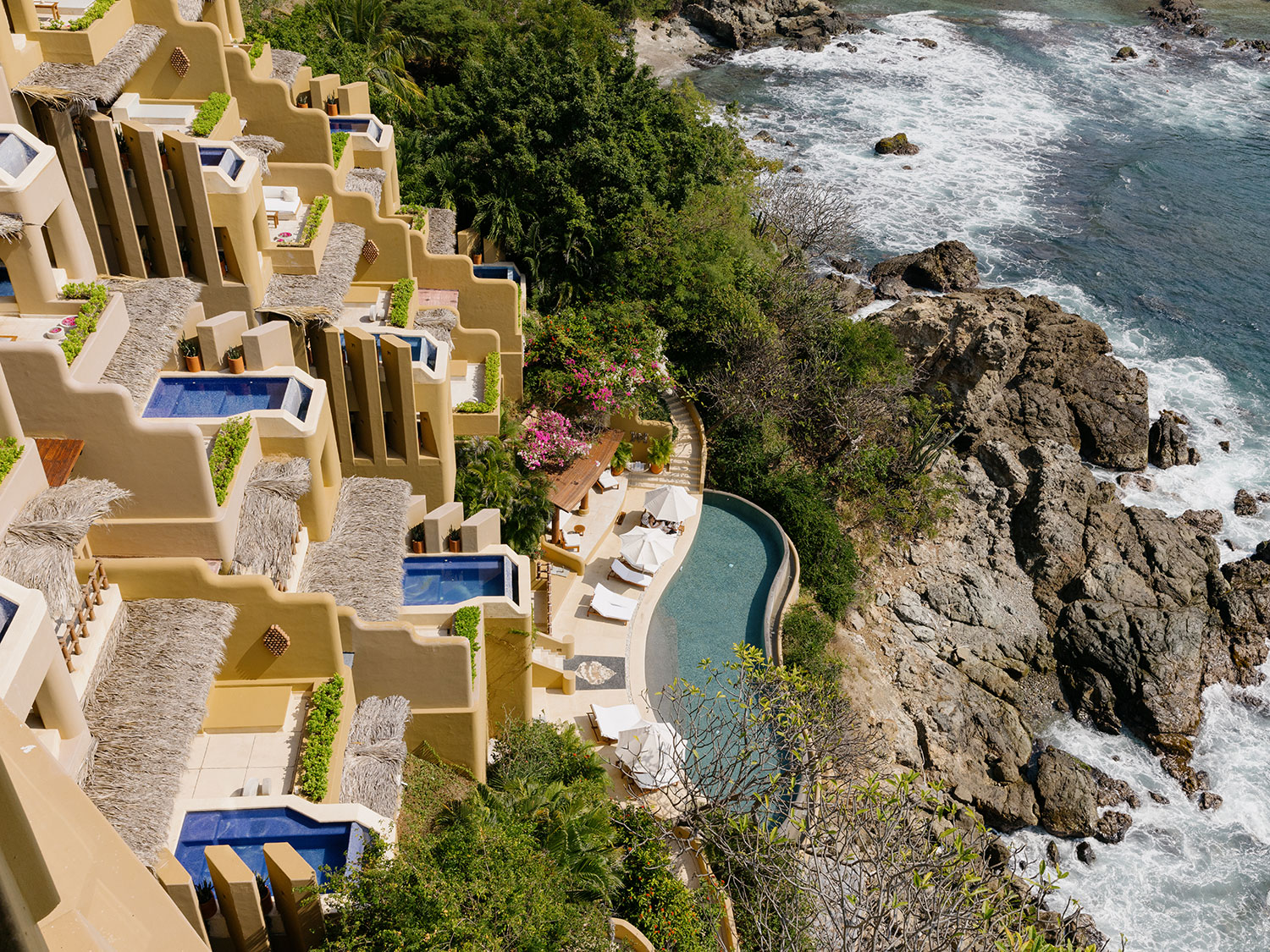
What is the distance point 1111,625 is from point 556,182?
26047 mm

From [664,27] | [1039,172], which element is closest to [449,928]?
[1039,172]

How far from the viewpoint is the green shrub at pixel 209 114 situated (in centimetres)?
2252

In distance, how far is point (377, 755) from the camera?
17234 mm

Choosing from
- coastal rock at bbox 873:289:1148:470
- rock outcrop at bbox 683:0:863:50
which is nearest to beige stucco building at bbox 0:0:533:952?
coastal rock at bbox 873:289:1148:470

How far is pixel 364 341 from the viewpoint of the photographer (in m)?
20.8

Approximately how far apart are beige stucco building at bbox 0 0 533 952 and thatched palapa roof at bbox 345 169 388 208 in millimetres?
616

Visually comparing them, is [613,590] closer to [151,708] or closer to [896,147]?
[151,708]

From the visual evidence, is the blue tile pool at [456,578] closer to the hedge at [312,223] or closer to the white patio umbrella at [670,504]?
the hedge at [312,223]

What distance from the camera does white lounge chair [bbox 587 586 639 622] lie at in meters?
30.0

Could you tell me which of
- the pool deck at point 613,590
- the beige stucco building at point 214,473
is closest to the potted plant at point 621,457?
the pool deck at point 613,590

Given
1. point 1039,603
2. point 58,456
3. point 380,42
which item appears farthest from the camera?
point 380,42

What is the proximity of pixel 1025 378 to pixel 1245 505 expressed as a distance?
413 inches

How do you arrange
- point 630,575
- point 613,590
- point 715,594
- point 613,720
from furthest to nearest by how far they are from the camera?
point 715,594 → point 613,590 → point 630,575 → point 613,720

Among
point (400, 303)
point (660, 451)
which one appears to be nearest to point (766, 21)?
point (660, 451)
